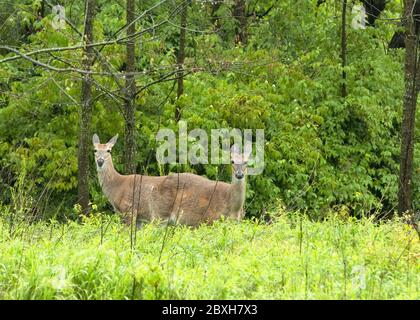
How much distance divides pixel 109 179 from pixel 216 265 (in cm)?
636

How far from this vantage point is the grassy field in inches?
281

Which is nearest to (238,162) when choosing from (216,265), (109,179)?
(109,179)

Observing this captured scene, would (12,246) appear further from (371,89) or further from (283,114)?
(371,89)

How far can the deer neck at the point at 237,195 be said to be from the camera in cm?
1348

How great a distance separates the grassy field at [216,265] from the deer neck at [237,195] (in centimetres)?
286

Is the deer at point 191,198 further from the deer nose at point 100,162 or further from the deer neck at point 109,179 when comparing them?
the deer nose at point 100,162

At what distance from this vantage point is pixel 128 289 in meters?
7.16

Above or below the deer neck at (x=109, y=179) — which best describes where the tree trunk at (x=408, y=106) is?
above

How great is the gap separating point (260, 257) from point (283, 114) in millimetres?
10570

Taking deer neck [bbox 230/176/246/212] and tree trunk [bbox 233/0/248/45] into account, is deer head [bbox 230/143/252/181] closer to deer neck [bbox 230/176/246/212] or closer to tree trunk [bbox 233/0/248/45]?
deer neck [bbox 230/176/246/212]

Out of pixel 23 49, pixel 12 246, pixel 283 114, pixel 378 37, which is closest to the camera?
pixel 12 246

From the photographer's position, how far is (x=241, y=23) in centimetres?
2319

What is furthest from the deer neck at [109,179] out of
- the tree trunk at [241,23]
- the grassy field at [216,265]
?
the tree trunk at [241,23]
